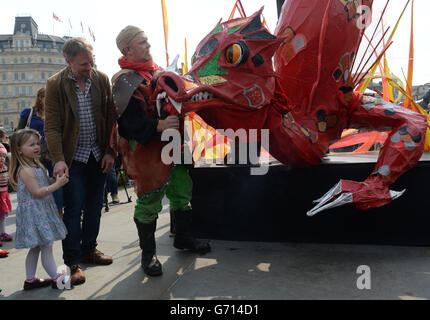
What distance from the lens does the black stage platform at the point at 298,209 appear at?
282 cm

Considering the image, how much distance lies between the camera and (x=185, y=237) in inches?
117

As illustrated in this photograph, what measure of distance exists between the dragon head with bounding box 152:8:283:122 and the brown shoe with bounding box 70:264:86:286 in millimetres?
1306

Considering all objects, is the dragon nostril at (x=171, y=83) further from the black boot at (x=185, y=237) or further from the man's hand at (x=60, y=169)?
the black boot at (x=185, y=237)

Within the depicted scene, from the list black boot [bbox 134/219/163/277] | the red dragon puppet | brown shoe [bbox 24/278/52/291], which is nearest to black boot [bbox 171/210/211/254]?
black boot [bbox 134/219/163/277]

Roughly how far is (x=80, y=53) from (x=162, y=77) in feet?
2.36

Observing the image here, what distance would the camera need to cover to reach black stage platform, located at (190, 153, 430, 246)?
2.82m

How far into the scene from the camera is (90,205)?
2746 millimetres

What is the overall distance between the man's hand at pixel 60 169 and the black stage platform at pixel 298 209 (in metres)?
1.23

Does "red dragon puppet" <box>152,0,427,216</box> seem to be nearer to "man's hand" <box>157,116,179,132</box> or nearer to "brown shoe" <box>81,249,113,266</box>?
"man's hand" <box>157,116,179,132</box>

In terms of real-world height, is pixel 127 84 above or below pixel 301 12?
below

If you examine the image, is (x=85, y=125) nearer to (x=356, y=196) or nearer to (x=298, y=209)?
(x=298, y=209)

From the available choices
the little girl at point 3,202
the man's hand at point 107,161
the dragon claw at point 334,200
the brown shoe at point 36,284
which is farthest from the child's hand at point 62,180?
the little girl at point 3,202
